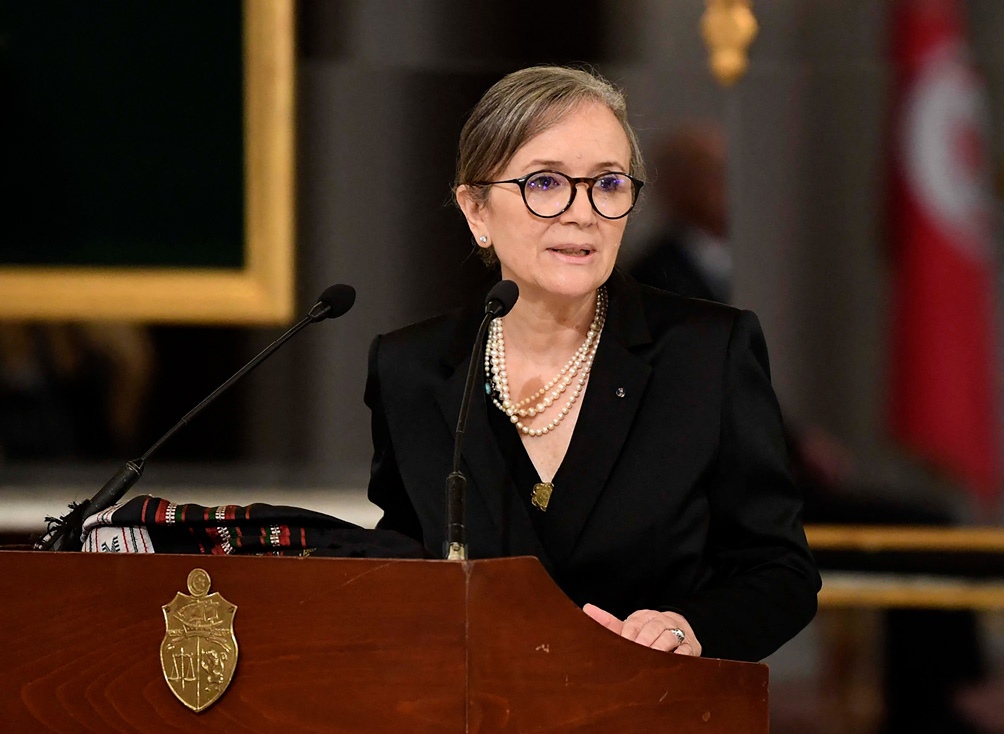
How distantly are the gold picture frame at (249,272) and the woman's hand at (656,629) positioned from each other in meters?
2.22

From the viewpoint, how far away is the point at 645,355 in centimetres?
218

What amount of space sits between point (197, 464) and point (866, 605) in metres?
1.80

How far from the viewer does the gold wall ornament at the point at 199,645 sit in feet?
5.20

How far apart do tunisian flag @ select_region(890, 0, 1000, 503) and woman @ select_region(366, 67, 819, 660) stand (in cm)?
176

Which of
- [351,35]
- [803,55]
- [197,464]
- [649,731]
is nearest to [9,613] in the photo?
[649,731]

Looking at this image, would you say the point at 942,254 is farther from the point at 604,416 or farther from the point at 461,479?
the point at 461,479

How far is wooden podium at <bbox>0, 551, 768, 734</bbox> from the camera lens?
4.94 feet

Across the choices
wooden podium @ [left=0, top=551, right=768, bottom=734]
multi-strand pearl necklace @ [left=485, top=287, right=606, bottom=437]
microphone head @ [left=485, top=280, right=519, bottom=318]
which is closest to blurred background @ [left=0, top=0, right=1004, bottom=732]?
multi-strand pearl necklace @ [left=485, top=287, right=606, bottom=437]

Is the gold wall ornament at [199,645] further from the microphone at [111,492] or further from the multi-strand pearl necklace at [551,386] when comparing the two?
the multi-strand pearl necklace at [551,386]

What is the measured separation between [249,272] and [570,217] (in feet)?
6.41

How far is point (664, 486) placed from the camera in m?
2.07

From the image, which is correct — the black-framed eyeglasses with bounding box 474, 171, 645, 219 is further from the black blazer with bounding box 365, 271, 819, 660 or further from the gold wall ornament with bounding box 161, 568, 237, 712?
the gold wall ornament with bounding box 161, 568, 237, 712

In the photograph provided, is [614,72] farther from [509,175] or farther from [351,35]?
[509,175]

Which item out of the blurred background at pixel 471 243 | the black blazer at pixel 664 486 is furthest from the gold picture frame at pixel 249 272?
the black blazer at pixel 664 486
